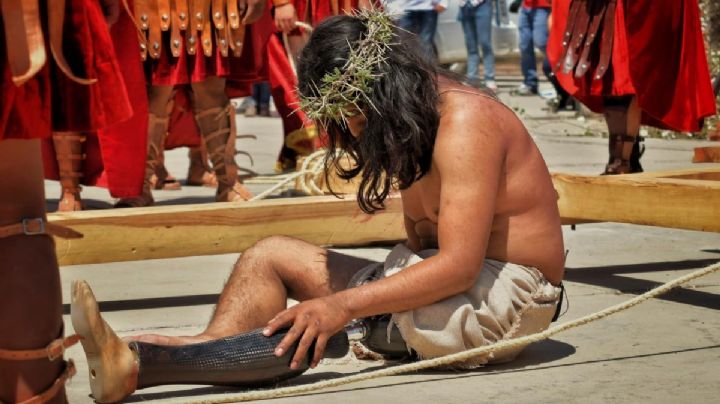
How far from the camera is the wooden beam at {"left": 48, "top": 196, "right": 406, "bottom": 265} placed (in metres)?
Answer: 4.34

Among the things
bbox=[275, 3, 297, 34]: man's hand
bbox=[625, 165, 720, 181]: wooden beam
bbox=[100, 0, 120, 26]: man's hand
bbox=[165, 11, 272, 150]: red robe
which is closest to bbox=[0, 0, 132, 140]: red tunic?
bbox=[100, 0, 120, 26]: man's hand

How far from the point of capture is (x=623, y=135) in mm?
5949

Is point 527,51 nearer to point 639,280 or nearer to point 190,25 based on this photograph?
point 190,25

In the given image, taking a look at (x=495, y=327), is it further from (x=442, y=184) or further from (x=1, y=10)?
(x=1, y=10)

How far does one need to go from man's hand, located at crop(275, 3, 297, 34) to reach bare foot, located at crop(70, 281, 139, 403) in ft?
11.7

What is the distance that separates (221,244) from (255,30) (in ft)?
6.90

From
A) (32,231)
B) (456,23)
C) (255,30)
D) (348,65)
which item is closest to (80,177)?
(255,30)

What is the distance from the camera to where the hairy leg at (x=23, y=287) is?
2600 millimetres

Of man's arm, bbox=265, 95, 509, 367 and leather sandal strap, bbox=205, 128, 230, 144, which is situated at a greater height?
man's arm, bbox=265, 95, 509, 367

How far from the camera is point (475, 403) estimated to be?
312 cm

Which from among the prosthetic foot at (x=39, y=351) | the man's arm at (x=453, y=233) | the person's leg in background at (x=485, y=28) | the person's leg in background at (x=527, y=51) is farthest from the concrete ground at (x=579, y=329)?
the person's leg in background at (x=485, y=28)

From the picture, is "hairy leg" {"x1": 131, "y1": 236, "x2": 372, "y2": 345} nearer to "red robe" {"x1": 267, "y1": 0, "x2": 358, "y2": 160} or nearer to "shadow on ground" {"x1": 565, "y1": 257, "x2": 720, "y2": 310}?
"shadow on ground" {"x1": 565, "y1": 257, "x2": 720, "y2": 310}

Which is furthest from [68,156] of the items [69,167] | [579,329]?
[579,329]

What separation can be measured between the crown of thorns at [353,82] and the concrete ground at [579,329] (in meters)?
0.68
